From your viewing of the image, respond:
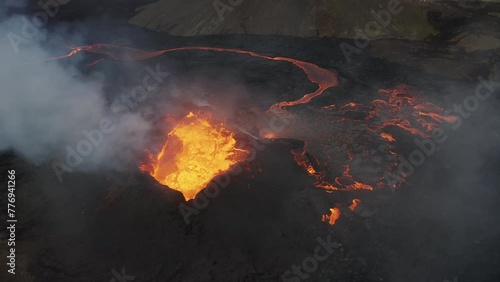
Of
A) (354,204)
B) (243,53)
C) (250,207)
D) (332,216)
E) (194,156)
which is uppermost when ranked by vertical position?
(354,204)

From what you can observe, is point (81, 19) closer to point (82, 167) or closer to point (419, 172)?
point (82, 167)

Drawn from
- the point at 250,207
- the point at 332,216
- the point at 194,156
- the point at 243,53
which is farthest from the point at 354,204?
the point at 243,53

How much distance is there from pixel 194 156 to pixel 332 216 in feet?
19.2

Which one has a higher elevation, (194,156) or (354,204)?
(354,204)

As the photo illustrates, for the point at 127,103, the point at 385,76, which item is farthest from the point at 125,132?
the point at 385,76

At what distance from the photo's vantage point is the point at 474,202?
12.1 meters

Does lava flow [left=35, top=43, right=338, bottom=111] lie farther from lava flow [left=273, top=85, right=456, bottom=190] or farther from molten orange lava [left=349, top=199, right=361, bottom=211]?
molten orange lava [left=349, top=199, right=361, bottom=211]

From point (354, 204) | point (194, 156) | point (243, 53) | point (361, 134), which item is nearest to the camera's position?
point (354, 204)

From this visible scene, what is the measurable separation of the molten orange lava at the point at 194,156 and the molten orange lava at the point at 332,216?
405cm

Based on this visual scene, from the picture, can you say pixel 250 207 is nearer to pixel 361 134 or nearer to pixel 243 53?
pixel 361 134

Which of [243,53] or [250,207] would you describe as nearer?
[250,207]

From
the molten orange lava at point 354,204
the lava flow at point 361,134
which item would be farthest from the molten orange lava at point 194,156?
the molten orange lava at point 354,204

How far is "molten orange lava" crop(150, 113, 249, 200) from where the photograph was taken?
1266 centimetres

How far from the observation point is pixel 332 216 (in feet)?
38.0
